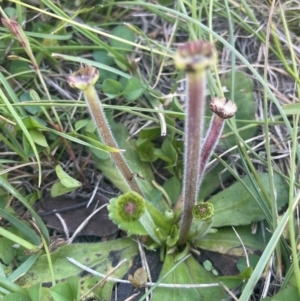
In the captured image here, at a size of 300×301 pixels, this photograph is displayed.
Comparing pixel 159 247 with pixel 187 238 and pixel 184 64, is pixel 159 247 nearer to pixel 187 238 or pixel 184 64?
pixel 187 238

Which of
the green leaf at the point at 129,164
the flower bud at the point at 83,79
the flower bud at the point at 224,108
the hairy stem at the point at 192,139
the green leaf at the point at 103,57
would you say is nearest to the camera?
the hairy stem at the point at 192,139

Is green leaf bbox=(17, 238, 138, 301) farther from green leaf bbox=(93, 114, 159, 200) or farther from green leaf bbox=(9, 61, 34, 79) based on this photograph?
green leaf bbox=(9, 61, 34, 79)

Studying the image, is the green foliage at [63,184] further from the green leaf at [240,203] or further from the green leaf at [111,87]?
the green leaf at [240,203]

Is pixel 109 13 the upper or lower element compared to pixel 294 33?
upper

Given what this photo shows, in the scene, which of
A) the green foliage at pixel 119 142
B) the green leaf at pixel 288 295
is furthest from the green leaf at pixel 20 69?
the green leaf at pixel 288 295

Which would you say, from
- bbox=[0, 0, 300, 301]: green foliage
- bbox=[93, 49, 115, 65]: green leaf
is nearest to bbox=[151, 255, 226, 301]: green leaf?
bbox=[0, 0, 300, 301]: green foliage

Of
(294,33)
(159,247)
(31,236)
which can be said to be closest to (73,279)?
(31,236)
